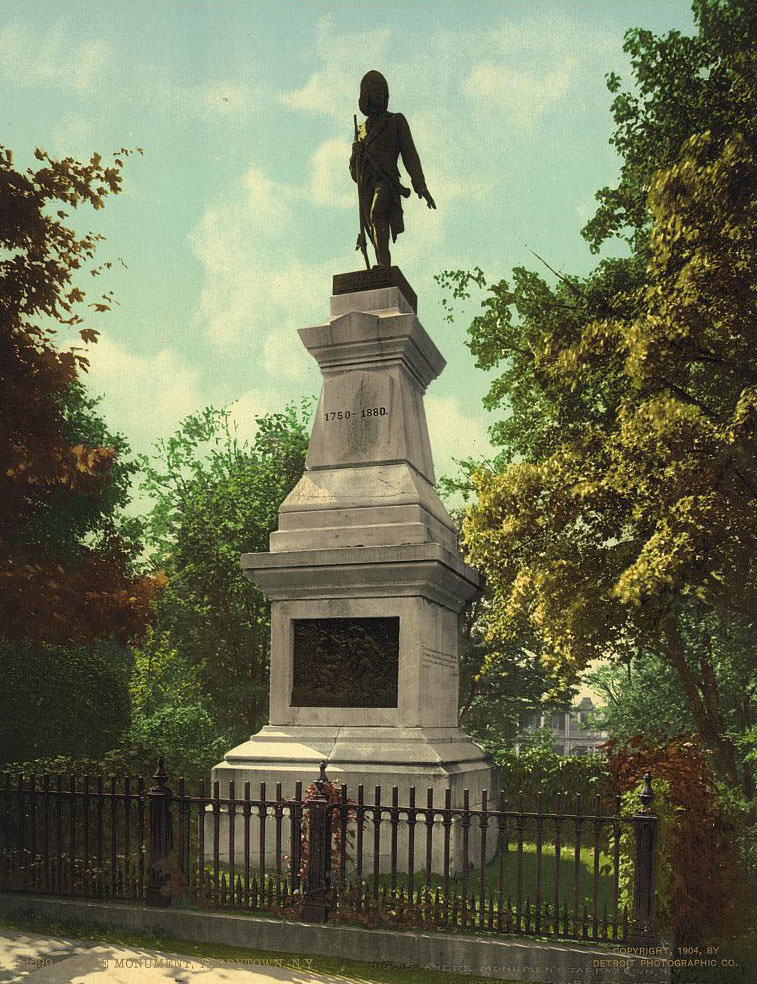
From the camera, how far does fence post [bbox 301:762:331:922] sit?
27.4 feet

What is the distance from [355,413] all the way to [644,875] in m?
7.01

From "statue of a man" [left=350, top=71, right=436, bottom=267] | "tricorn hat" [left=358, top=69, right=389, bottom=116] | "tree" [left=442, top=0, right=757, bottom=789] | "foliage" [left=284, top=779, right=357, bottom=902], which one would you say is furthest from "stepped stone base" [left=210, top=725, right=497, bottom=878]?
"tricorn hat" [left=358, top=69, right=389, bottom=116]

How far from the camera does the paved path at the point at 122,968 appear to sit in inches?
285

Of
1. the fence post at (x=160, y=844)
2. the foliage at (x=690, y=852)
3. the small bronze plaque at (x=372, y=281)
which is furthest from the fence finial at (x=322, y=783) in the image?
the small bronze plaque at (x=372, y=281)

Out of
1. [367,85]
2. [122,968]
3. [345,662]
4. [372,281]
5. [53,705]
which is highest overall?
[367,85]

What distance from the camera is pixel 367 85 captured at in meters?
13.5

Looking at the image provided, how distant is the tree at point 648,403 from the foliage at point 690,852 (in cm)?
360

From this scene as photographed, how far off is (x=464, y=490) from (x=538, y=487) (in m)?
7.90

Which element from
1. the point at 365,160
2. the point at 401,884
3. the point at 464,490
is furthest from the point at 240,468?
the point at 401,884

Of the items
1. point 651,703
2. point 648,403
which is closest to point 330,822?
point 648,403

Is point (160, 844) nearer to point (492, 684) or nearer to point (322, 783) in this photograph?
point (322, 783)

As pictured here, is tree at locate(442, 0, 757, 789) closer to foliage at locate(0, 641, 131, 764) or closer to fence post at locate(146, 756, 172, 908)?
fence post at locate(146, 756, 172, 908)

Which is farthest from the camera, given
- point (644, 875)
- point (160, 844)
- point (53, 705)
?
point (53, 705)

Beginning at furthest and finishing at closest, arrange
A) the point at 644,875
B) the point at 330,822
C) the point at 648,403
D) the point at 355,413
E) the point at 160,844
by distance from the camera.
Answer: the point at 648,403, the point at 355,413, the point at 160,844, the point at 330,822, the point at 644,875
